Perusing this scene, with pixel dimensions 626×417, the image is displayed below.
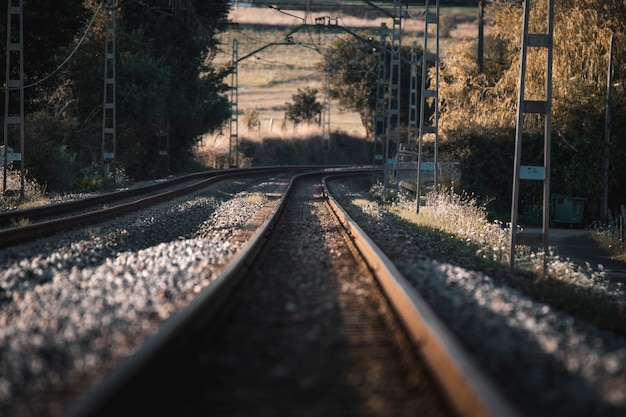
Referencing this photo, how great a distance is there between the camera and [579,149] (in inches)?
1361

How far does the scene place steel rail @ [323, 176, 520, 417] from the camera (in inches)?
188

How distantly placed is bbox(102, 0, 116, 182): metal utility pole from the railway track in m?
28.5

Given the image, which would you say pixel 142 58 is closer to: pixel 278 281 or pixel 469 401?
pixel 278 281

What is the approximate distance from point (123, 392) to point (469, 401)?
1906 mm

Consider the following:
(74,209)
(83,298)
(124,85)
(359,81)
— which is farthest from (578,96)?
(359,81)

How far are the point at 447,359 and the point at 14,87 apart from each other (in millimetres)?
25488

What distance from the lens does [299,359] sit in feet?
21.5

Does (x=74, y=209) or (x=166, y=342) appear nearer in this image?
(x=166, y=342)

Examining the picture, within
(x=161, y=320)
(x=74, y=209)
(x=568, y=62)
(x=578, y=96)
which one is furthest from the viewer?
(x=568, y=62)

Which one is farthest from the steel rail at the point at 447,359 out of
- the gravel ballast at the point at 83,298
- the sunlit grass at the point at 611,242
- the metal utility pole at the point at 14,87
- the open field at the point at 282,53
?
the open field at the point at 282,53

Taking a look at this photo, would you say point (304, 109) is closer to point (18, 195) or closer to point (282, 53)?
point (282, 53)

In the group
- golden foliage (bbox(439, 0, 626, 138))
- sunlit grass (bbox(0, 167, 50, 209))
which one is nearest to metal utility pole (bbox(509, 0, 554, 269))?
sunlit grass (bbox(0, 167, 50, 209))

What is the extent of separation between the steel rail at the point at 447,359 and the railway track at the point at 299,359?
1cm

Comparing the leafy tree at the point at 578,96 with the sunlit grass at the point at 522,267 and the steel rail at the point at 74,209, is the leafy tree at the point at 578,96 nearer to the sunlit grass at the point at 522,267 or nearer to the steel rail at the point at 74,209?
the sunlit grass at the point at 522,267
